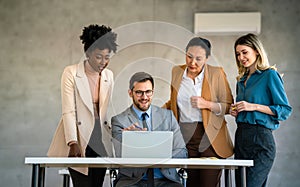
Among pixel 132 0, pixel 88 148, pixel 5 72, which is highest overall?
pixel 132 0

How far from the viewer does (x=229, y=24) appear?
4902 millimetres

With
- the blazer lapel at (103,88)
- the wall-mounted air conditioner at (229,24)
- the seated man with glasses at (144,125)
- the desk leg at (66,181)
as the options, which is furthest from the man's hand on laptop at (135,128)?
the wall-mounted air conditioner at (229,24)

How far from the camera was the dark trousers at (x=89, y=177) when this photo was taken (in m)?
3.28

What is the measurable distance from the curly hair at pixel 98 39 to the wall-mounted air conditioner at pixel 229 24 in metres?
1.61

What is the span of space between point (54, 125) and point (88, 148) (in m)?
1.73

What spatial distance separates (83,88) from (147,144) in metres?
0.62

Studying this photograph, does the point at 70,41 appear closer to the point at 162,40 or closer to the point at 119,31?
the point at 119,31

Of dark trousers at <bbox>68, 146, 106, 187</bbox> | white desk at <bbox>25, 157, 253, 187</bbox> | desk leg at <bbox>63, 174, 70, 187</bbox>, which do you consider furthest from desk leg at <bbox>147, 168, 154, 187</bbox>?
desk leg at <bbox>63, 174, 70, 187</bbox>

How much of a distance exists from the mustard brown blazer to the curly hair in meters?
0.52

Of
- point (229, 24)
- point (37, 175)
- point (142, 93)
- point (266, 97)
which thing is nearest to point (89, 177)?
point (37, 175)

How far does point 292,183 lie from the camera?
4.75 metres

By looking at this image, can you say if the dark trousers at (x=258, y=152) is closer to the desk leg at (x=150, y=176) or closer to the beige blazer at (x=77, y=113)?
the desk leg at (x=150, y=176)

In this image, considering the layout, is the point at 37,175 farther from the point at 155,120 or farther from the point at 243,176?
the point at 243,176

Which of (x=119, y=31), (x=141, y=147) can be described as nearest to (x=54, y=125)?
(x=119, y=31)
